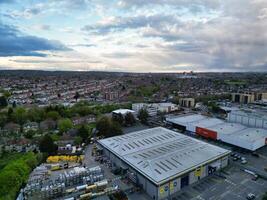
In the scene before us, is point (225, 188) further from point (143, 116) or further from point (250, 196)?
point (143, 116)

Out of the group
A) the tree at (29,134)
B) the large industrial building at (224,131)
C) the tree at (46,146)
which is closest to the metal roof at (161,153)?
the large industrial building at (224,131)

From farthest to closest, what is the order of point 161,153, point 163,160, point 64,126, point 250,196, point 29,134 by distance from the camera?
point 64,126
point 29,134
point 161,153
point 163,160
point 250,196

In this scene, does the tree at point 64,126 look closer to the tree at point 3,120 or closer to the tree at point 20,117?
the tree at point 20,117

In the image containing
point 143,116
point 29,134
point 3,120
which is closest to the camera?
point 29,134

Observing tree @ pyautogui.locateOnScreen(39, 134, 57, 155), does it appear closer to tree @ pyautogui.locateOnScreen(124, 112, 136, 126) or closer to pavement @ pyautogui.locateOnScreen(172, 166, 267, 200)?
tree @ pyautogui.locateOnScreen(124, 112, 136, 126)

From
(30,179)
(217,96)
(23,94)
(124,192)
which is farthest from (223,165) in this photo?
(23,94)

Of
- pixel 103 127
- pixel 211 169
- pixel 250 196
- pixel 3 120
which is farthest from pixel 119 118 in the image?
pixel 250 196

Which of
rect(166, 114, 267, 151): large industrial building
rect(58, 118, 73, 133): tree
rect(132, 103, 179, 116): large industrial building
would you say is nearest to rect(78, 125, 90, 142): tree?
rect(58, 118, 73, 133): tree
